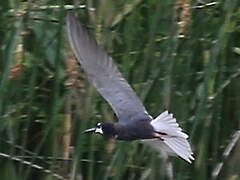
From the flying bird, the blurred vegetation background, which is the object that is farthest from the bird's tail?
the blurred vegetation background

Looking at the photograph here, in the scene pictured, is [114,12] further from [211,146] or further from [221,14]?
[211,146]

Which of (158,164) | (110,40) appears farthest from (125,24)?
(158,164)

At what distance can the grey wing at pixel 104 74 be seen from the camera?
139 cm

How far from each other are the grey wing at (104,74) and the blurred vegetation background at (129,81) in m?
0.04

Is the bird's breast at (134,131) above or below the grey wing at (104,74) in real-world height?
below

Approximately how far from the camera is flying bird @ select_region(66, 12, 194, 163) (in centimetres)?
135

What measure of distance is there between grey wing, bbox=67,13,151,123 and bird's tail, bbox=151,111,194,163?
0.07 m

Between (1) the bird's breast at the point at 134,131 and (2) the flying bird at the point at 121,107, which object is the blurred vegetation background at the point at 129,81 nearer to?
(2) the flying bird at the point at 121,107

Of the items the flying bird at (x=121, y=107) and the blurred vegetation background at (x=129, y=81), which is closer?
the flying bird at (x=121, y=107)

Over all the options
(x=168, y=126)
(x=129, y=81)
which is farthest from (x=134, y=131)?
(x=129, y=81)

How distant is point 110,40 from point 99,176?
1.07ft

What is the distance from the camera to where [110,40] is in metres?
1.59

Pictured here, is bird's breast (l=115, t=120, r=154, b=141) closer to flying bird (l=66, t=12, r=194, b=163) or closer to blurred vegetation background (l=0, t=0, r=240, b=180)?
flying bird (l=66, t=12, r=194, b=163)

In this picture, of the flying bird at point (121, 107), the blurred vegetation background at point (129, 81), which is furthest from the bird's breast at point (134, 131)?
the blurred vegetation background at point (129, 81)
